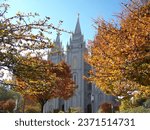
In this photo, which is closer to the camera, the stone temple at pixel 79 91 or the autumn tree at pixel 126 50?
the autumn tree at pixel 126 50

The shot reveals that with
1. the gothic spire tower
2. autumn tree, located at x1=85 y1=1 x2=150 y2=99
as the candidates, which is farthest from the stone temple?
autumn tree, located at x1=85 y1=1 x2=150 y2=99

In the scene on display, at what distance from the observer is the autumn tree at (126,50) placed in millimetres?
11945

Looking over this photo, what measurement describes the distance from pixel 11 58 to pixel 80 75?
67121mm

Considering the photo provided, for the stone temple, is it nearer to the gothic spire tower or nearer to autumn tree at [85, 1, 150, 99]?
the gothic spire tower

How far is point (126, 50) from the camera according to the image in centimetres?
1201

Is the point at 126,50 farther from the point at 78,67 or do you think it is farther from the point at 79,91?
the point at 78,67

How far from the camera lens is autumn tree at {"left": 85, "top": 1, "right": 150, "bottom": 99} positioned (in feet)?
39.2

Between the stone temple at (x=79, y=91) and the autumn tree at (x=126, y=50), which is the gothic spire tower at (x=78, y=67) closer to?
the stone temple at (x=79, y=91)

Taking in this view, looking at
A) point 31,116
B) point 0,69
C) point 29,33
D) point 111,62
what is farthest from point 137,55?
point 31,116

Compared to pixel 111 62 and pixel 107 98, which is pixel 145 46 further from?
pixel 107 98

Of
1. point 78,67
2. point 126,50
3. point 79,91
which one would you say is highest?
point 78,67

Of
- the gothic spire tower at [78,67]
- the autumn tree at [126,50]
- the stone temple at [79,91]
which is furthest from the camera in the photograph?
the gothic spire tower at [78,67]

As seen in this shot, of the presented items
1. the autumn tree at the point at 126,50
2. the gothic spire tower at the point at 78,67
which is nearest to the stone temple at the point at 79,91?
the gothic spire tower at the point at 78,67

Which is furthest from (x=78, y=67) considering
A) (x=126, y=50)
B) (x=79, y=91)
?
(x=126, y=50)
